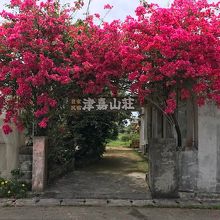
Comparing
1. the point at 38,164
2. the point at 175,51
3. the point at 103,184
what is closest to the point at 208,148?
the point at 175,51

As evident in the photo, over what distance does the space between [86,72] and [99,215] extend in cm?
351

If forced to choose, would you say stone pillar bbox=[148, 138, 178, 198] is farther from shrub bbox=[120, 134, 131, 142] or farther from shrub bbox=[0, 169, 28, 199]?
shrub bbox=[120, 134, 131, 142]

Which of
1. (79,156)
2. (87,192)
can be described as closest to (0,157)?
(87,192)

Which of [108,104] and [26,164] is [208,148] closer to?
[108,104]

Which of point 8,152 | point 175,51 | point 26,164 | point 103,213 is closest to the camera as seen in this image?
point 103,213

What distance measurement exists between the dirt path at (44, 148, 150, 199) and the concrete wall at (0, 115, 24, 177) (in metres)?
1.21

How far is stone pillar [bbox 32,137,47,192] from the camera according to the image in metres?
10.1

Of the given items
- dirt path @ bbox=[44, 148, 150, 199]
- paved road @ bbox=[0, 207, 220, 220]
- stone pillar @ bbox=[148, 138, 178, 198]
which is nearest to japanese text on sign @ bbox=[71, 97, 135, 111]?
stone pillar @ bbox=[148, 138, 178, 198]

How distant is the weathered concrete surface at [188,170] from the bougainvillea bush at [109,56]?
1.42m

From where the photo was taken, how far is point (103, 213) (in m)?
8.34

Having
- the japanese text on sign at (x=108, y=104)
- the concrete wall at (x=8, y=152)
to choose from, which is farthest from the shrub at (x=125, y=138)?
the concrete wall at (x=8, y=152)

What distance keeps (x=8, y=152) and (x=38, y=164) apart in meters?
1.07

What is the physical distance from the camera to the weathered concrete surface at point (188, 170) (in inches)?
402

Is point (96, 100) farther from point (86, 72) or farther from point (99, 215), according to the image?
point (99, 215)
